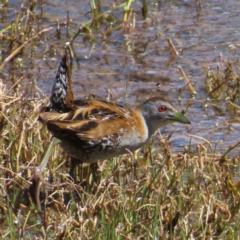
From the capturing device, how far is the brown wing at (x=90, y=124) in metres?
6.04

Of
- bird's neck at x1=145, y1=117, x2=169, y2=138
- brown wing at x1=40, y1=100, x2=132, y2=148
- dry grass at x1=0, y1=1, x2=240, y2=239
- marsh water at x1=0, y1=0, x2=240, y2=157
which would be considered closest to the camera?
dry grass at x1=0, y1=1, x2=240, y2=239

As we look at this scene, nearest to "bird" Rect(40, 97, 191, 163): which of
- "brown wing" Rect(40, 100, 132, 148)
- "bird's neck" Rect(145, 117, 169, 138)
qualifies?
"brown wing" Rect(40, 100, 132, 148)

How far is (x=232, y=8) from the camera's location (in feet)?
34.5

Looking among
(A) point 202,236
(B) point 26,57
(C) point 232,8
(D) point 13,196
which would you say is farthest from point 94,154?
(C) point 232,8

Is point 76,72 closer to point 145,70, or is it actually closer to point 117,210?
point 145,70

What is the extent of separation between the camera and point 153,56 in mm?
9281

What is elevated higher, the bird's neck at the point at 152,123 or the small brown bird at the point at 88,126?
the small brown bird at the point at 88,126

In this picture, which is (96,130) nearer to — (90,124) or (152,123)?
(90,124)

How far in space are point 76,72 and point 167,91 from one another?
0.97 meters

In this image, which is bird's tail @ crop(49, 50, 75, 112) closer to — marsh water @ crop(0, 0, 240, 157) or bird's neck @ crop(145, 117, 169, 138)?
bird's neck @ crop(145, 117, 169, 138)

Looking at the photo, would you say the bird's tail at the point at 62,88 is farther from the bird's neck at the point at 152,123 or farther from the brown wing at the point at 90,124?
the bird's neck at the point at 152,123

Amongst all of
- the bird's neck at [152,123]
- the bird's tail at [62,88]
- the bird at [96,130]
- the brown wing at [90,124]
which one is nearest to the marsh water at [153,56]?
the bird's neck at [152,123]

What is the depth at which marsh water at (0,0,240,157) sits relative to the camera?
802cm

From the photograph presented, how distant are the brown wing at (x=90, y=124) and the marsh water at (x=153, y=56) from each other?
3.75 feet
